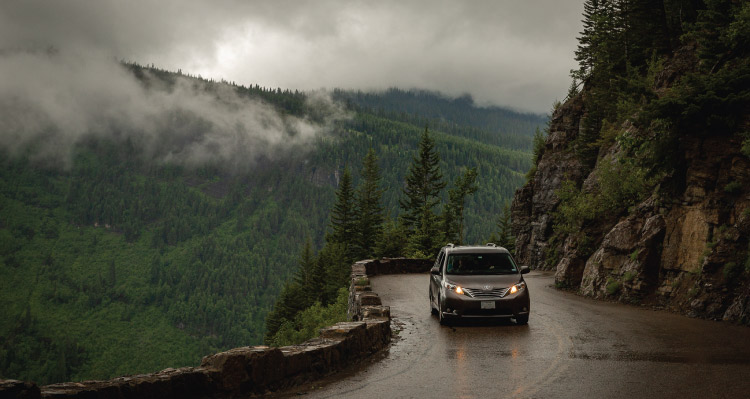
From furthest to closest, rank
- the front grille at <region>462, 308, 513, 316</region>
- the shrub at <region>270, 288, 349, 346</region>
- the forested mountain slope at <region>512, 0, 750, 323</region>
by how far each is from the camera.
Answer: the shrub at <region>270, 288, 349, 346</region> → the forested mountain slope at <region>512, 0, 750, 323</region> → the front grille at <region>462, 308, 513, 316</region>

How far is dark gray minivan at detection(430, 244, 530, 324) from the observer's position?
1302 cm

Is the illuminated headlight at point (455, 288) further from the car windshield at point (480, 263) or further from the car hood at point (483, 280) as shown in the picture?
the car windshield at point (480, 263)

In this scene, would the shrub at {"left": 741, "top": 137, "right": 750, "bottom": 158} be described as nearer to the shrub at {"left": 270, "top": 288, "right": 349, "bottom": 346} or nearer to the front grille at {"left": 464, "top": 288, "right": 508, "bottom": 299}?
the front grille at {"left": 464, "top": 288, "right": 508, "bottom": 299}

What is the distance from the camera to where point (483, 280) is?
13.4m

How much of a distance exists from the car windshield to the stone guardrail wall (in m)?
4.49

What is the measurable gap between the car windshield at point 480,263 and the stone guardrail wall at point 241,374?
4.49m

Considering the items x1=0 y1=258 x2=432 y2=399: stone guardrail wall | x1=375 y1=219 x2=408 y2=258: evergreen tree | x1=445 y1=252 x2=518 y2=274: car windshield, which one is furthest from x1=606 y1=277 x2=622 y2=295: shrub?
x1=375 y1=219 x2=408 y2=258: evergreen tree

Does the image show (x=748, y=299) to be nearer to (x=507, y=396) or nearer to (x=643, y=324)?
(x=643, y=324)

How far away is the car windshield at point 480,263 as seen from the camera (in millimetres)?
14341

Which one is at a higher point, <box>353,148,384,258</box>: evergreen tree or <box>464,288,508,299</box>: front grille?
<box>464,288,508,299</box>: front grille

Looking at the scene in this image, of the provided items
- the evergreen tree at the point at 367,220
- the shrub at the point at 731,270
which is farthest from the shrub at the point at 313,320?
the shrub at the point at 731,270

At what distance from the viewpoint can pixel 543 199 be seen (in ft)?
172

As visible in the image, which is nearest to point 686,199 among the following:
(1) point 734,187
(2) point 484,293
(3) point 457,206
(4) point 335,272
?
(1) point 734,187

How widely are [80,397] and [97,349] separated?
659 feet
